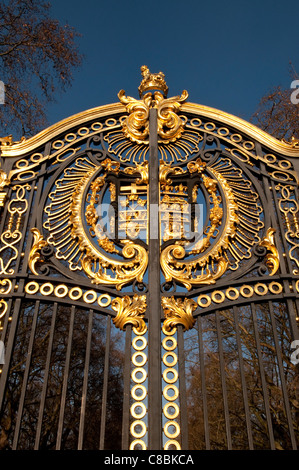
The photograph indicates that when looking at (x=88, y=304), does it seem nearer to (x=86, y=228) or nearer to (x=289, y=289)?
(x=86, y=228)

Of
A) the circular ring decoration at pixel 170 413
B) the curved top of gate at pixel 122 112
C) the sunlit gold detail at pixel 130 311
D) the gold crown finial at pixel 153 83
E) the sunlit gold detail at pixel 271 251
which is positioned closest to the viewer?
the circular ring decoration at pixel 170 413

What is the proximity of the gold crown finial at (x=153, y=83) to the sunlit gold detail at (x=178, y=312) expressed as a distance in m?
2.51

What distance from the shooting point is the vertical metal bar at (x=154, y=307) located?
11.3 ft

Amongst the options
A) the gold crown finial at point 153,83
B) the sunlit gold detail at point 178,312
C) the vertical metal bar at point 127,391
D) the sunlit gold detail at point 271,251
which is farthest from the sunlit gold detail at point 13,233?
the sunlit gold detail at point 271,251

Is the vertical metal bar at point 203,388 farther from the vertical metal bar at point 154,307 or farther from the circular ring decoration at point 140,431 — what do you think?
the circular ring decoration at point 140,431

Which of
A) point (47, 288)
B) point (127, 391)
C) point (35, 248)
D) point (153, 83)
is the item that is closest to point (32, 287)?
point (47, 288)

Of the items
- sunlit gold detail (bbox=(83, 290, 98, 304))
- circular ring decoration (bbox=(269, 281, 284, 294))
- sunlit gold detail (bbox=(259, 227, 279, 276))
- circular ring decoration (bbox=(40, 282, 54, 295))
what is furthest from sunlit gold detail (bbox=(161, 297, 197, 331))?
circular ring decoration (bbox=(40, 282, 54, 295))

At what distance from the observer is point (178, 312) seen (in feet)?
12.8

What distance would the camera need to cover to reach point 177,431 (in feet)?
11.3

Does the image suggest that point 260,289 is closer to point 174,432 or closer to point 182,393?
point 182,393

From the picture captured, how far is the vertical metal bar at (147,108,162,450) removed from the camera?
136 inches
